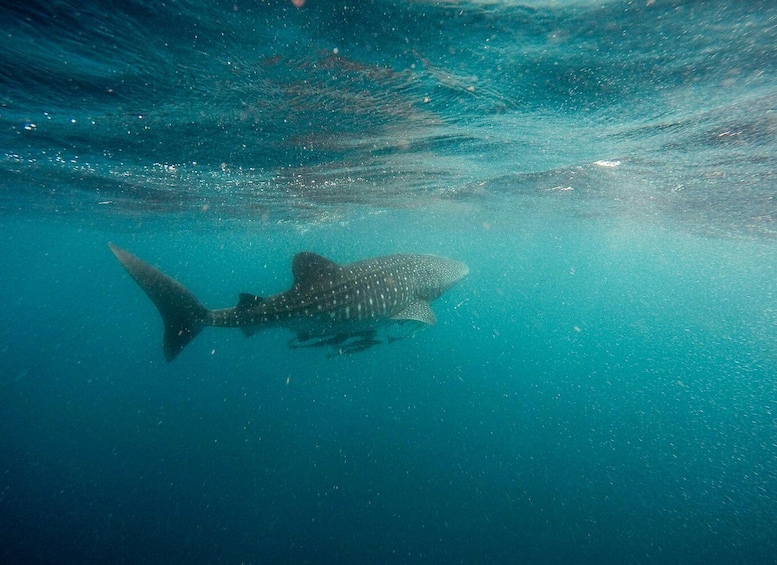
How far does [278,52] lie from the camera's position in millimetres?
6641

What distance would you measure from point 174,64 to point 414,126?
6.41 m

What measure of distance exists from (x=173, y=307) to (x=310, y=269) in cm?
304

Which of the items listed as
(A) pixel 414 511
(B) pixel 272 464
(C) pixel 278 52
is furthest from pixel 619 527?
(C) pixel 278 52

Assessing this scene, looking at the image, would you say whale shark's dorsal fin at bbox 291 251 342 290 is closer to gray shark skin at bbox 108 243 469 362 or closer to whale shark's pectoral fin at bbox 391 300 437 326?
gray shark skin at bbox 108 243 469 362

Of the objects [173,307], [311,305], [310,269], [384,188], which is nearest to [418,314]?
[311,305]

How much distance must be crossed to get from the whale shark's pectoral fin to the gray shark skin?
3cm

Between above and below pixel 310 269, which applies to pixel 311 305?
below

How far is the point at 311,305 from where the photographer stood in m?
8.31

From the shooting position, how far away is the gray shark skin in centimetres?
789

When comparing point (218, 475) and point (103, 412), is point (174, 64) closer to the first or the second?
point (218, 475)

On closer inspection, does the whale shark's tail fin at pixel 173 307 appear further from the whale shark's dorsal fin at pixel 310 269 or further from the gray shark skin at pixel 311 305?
the whale shark's dorsal fin at pixel 310 269

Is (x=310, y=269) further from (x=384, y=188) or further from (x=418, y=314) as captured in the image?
(x=384, y=188)

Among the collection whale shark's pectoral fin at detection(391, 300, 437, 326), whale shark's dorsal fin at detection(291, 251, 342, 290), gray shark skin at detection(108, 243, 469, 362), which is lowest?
whale shark's pectoral fin at detection(391, 300, 437, 326)

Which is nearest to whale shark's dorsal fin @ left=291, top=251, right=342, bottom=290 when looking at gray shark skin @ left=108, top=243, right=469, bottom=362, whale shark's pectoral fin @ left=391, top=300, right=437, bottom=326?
gray shark skin @ left=108, top=243, right=469, bottom=362
